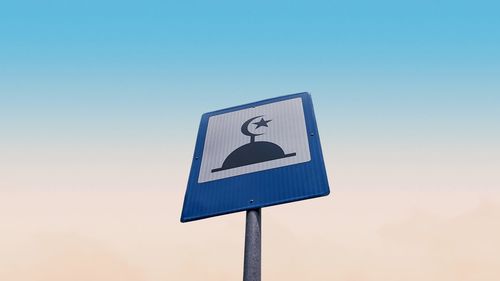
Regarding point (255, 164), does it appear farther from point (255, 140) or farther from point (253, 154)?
point (255, 140)

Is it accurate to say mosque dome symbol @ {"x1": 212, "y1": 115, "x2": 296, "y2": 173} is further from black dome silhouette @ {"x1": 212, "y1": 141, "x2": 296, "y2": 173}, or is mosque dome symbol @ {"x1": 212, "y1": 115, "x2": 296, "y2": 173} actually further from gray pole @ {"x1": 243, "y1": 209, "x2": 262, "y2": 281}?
gray pole @ {"x1": 243, "y1": 209, "x2": 262, "y2": 281}

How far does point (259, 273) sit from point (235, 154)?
2.56ft

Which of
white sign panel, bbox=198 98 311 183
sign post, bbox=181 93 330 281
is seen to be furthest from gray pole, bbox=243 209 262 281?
white sign panel, bbox=198 98 311 183

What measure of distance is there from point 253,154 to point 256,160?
0.06 m

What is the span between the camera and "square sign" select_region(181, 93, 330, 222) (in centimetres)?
222

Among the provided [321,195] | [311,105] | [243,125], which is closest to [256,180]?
[321,195]

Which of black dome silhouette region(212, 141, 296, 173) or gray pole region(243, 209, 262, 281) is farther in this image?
black dome silhouette region(212, 141, 296, 173)

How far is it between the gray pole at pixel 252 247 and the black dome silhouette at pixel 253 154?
14.5 inches

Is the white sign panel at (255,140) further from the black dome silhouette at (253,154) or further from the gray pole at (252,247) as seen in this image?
the gray pole at (252,247)

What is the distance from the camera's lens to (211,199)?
7.55ft

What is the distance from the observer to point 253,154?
2.50 meters

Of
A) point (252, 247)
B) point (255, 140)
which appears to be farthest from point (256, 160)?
point (252, 247)

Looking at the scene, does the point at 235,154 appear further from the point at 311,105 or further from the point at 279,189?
the point at 311,105

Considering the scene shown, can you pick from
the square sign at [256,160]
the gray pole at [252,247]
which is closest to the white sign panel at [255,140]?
the square sign at [256,160]
